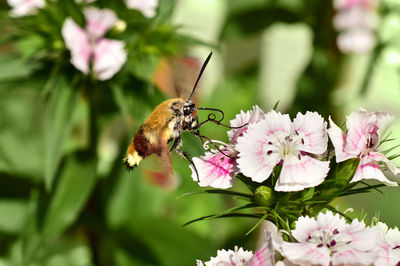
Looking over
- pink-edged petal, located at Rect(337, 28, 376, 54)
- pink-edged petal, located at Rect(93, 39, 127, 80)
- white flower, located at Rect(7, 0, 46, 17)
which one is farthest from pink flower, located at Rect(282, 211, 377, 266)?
pink-edged petal, located at Rect(337, 28, 376, 54)

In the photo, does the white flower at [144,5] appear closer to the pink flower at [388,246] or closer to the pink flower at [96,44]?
the pink flower at [96,44]

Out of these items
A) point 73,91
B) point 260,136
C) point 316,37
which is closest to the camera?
point 260,136

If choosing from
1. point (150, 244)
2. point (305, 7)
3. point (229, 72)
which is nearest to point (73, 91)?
point (150, 244)

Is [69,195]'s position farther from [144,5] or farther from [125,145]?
[144,5]

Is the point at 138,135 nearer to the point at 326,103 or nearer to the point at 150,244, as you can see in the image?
the point at 150,244

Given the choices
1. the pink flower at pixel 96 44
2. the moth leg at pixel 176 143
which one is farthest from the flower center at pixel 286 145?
the pink flower at pixel 96 44
